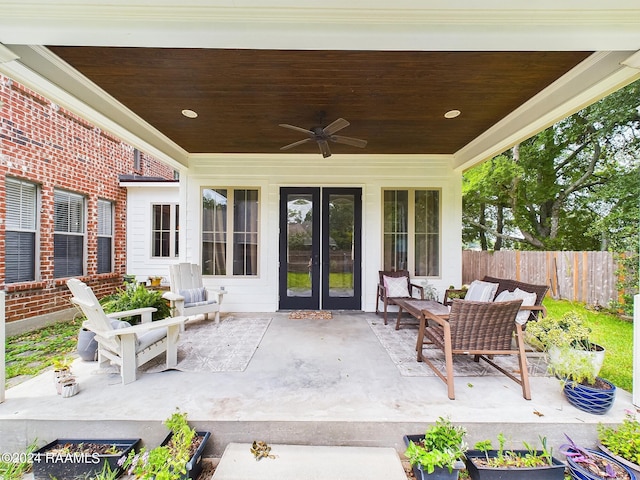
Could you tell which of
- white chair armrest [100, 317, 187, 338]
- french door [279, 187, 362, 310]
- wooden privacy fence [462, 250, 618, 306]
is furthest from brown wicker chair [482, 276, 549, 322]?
wooden privacy fence [462, 250, 618, 306]

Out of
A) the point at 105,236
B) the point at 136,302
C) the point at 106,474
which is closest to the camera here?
the point at 106,474

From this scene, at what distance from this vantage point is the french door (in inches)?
209

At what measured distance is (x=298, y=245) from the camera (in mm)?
5324

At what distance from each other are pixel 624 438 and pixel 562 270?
20.0 ft

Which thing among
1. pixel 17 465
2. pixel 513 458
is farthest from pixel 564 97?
pixel 17 465

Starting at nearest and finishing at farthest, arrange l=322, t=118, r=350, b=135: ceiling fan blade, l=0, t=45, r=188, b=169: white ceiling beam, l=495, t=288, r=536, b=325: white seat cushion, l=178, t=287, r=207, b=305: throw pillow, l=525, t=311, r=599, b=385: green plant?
l=525, t=311, r=599, b=385: green plant → l=0, t=45, r=188, b=169: white ceiling beam → l=495, t=288, r=536, b=325: white seat cushion → l=322, t=118, r=350, b=135: ceiling fan blade → l=178, t=287, r=207, b=305: throw pillow

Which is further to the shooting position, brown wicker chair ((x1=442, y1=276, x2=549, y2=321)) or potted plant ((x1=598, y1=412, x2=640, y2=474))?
brown wicker chair ((x1=442, y1=276, x2=549, y2=321))

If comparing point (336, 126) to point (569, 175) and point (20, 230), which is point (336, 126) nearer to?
point (20, 230)

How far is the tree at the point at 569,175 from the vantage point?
7.91 m

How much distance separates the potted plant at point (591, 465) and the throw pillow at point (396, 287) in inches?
111

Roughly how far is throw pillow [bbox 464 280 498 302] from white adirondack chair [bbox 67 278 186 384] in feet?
11.1

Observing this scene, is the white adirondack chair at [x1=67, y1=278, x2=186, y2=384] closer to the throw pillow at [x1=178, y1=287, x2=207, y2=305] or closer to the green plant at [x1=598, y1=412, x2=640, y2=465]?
the throw pillow at [x1=178, y1=287, x2=207, y2=305]

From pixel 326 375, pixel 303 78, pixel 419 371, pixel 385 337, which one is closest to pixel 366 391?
pixel 326 375

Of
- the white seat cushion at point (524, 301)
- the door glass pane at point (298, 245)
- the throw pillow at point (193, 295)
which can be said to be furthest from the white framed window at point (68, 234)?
the white seat cushion at point (524, 301)
